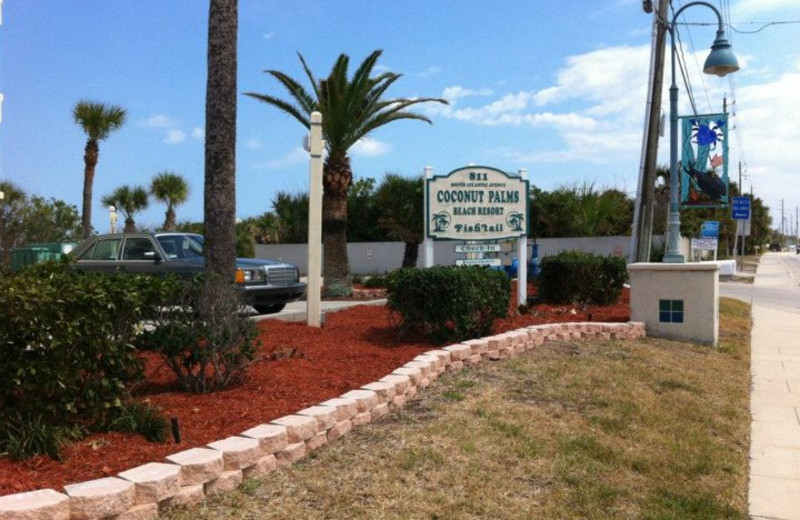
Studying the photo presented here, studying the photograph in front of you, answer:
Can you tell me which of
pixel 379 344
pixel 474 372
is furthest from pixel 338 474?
pixel 379 344

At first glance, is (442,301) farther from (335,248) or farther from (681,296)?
(335,248)

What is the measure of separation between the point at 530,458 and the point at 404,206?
25096 millimetres

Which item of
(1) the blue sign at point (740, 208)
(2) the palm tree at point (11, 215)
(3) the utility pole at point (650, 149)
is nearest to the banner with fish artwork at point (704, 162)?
(3) the utility pole at point (650, 149)

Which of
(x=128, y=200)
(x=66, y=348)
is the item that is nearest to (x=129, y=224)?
(x=128, y=200)

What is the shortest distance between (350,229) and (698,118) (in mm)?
25393

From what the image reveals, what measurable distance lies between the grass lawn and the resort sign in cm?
396

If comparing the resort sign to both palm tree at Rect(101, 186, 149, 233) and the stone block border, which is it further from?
palm tree at Rect(101, 186, 149, 233)

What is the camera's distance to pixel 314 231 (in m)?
9.42

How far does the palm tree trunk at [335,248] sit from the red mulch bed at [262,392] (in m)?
7.65

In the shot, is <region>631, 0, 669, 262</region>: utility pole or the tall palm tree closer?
the tall palm tree

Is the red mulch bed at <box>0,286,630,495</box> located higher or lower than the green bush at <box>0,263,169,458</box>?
lower

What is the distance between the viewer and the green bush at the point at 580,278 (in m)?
12.6

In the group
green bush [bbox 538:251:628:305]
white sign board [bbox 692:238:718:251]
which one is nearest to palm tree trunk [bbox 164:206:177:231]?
white sign board [bbox 692:238:718:251]

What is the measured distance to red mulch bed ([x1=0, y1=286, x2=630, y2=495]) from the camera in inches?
156
